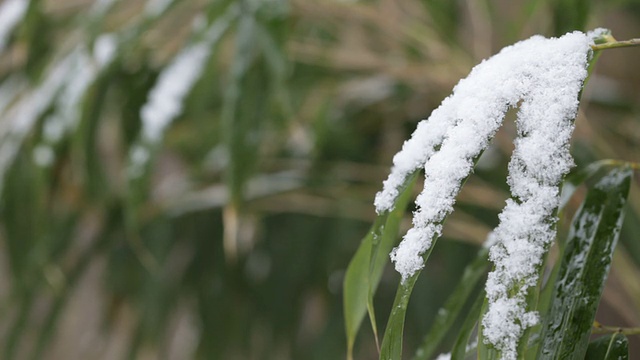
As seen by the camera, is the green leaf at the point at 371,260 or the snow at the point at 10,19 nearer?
the green leaf at the point at 371,260

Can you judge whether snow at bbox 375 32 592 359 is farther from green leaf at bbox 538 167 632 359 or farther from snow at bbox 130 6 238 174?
snow at bbox 130 6 238 174

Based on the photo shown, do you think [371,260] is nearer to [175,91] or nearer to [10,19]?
[175,91]

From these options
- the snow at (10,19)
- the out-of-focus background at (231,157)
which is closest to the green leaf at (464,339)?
the out-of-focus background at (231,157)

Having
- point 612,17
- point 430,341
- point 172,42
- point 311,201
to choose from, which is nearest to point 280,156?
point 311,201

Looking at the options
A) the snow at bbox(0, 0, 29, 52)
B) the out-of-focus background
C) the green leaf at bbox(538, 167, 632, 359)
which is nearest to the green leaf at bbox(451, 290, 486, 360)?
the green leaf at bbox(538, 167, 632, 359)

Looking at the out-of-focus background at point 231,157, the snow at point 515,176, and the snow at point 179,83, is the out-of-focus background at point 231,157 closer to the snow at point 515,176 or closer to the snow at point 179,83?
the snow at point 179,83

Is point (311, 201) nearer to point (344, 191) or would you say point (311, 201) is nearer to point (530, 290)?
point (344, 191)
